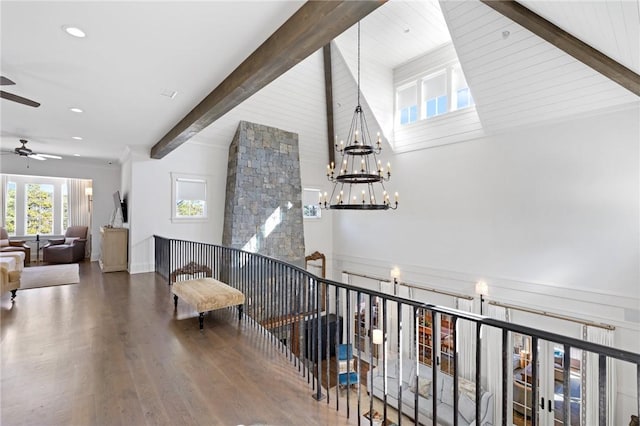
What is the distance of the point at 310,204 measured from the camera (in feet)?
32.9

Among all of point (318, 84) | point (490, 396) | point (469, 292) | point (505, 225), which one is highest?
point (318, 84)

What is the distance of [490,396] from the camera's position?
238 inches

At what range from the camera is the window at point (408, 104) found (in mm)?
7590

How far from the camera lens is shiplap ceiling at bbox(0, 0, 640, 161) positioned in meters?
2.50

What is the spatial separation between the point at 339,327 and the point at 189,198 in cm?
625

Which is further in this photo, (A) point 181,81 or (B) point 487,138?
(B) point 487,138

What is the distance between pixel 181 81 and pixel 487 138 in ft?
19.9

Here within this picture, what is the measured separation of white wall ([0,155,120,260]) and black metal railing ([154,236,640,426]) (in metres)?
4.14

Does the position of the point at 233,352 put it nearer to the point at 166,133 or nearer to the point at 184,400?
the point at 184,400

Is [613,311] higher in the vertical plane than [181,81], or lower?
lower

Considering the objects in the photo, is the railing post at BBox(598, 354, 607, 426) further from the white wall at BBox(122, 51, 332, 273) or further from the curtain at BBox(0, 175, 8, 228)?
the curtain at BBox(0, 175, 8, 228)

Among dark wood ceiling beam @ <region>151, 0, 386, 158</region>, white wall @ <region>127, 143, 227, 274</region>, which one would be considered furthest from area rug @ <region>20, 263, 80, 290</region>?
dark wood ceiling beam @ <region>151, 0, 386, 158</region>

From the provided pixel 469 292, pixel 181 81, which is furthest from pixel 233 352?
pixel 469 292

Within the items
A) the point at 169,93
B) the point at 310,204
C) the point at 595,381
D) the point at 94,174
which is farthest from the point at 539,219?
the point at 94,174
